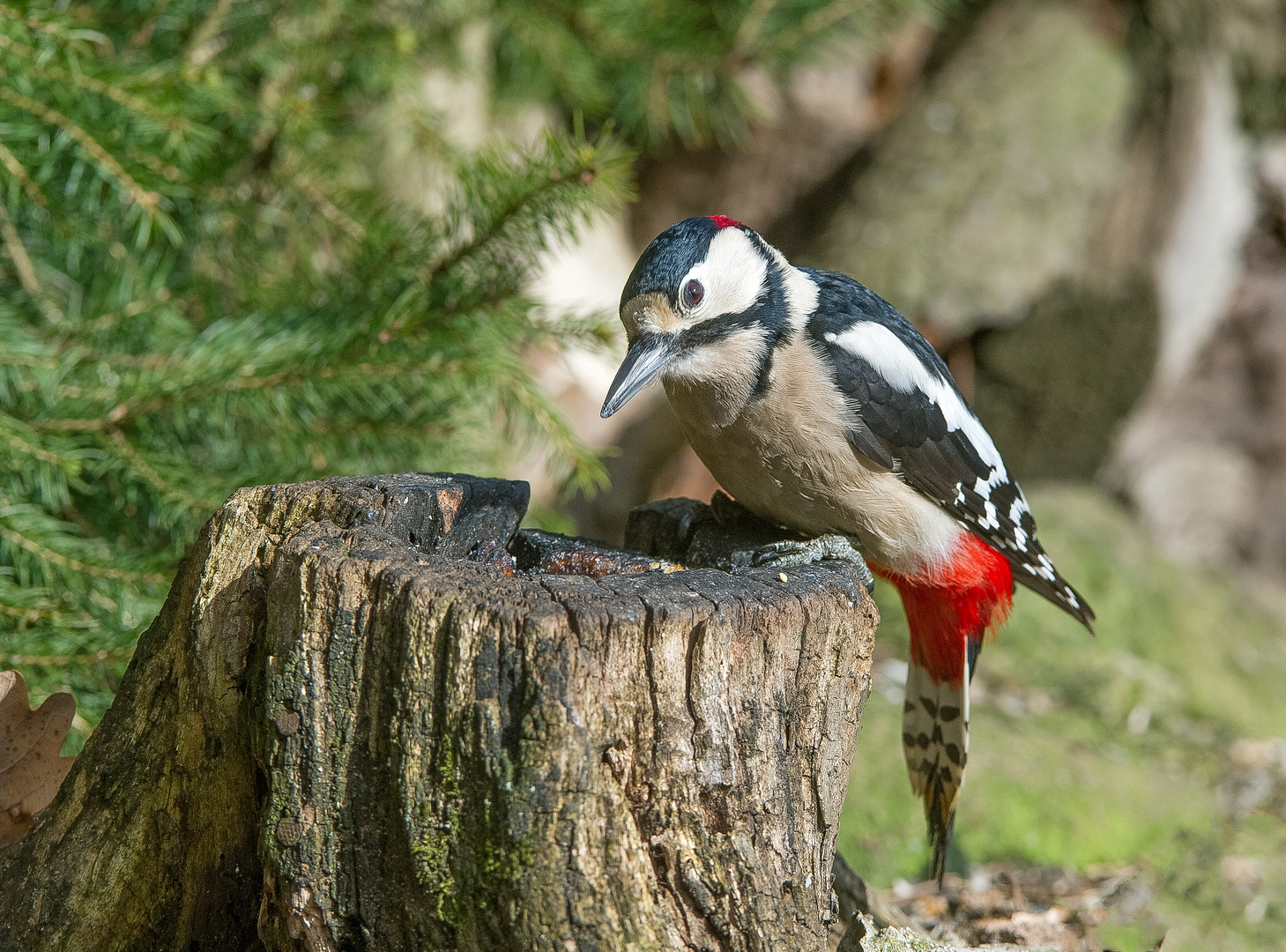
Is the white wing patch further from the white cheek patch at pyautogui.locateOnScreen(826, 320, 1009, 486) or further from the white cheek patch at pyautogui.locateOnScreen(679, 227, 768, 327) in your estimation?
the white cheek patch at pyautogui.locateOnScreen(679, 227, 768, 327)

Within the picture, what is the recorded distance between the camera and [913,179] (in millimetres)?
5645

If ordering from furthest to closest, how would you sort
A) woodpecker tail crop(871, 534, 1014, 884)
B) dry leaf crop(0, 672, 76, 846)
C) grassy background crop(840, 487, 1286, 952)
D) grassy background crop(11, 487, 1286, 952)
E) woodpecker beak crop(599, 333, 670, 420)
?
grassy background crop(840, 487, 1286, 952) < grassy background crop(11, 487, 1286, 952) < woodpecker tail crop(871, 534, 1014, 884) < woodpecker beak crop(599, 333, 670, 420) < dry leaf crop(0, 672, 76, 846)

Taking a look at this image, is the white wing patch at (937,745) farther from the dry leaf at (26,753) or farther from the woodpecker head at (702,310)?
the dry leaf at (26,753)

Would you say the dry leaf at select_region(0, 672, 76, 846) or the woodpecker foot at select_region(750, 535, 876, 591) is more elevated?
the woodpecker foot at select_region(750, 535, 876, 591)

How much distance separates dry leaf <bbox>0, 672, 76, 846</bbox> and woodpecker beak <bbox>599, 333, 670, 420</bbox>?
1153 millimetres

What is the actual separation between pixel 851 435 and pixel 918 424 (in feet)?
0.71

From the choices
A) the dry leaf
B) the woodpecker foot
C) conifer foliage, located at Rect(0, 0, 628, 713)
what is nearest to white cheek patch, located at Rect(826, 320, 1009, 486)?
the woodpecker foot

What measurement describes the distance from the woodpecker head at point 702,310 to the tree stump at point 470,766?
0.72 metres

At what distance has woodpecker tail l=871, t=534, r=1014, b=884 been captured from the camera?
9.00 feet

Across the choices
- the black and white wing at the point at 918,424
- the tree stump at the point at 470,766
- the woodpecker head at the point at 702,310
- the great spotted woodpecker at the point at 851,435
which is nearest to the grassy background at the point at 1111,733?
the tree stump at the point at 470,766

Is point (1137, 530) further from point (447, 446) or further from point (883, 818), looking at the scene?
point (447, 446)

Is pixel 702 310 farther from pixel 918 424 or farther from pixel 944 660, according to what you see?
pixel 944 660

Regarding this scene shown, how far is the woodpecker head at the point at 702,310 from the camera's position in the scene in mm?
2342

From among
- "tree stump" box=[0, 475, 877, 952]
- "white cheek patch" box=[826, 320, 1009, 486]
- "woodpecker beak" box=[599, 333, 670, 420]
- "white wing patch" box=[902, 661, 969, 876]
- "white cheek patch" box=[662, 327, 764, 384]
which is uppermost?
"white cheek patch" box=[826, 320, 1009, 486]
